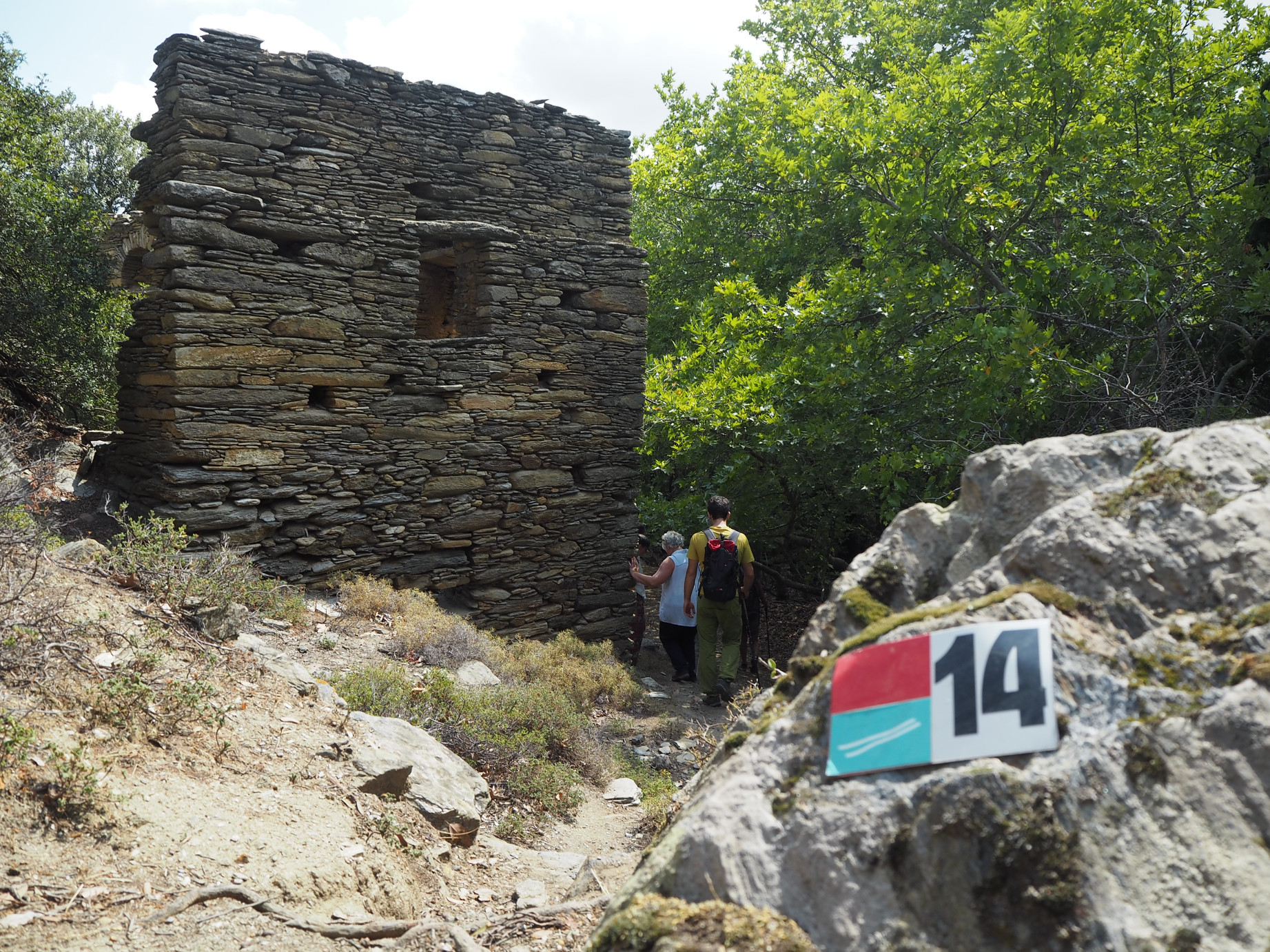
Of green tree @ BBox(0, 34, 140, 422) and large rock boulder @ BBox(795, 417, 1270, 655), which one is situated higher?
green tree @ BBox(0, 34, 140, 422)

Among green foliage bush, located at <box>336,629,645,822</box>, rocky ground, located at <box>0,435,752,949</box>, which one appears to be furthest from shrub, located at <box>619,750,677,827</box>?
rocky ground, located at <box>0,435,752,949</box>

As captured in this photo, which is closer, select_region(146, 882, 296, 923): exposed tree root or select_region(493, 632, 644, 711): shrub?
select_region(146, 882, 296, 923): exposed tree root

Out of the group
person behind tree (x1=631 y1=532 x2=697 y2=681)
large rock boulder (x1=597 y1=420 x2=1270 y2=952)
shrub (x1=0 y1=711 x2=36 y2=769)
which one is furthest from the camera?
person behind tree (x1=631 y1=532 x2=697 y2=681)

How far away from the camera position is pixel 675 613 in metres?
8.02

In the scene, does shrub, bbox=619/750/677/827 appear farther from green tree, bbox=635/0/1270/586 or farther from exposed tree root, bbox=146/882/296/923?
green tree, bbox=635/0/1270/586

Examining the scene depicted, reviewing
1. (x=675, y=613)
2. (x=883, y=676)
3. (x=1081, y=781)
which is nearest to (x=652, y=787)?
(x=675, y=613)

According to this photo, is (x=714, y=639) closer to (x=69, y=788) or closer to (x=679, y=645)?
(x=679, y=645)

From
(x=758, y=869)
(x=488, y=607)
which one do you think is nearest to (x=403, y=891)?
(x=758, y=869)

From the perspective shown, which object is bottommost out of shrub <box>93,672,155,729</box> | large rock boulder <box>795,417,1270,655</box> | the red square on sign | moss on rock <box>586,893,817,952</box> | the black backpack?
moss on rock <box>586,893,817,952</box>

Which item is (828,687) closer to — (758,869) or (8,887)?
(758,869)

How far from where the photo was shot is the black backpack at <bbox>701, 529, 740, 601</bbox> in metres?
7.13

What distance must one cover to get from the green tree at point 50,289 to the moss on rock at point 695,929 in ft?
30.3

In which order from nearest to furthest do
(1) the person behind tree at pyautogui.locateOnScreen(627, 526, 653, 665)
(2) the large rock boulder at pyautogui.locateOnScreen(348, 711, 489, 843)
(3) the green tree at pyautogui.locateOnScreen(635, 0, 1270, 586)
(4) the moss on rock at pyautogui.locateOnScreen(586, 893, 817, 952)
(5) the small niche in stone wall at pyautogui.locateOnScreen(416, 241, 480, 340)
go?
1. (4) the moss on rock at pyautogui.locateOnScreen(586, 893, 817, 952)
2. (2) the large rock boulder at pyautogui.locateOnScreen(348, 711, 489, 843)
3. (3) the green tree at pyautogui.locateOnScreen(635, 0, 1270, 586)
4. (5) the small niche in stone wall at pyautogui.locateOnScreen(416, 241, 480, 340)
5. (1) the person behind tree at pyautogui.locateOnScreen(627, 526, 653, 665)

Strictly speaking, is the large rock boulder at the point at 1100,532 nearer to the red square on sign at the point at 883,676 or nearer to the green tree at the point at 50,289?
the red square on sign at the point at 883,676
